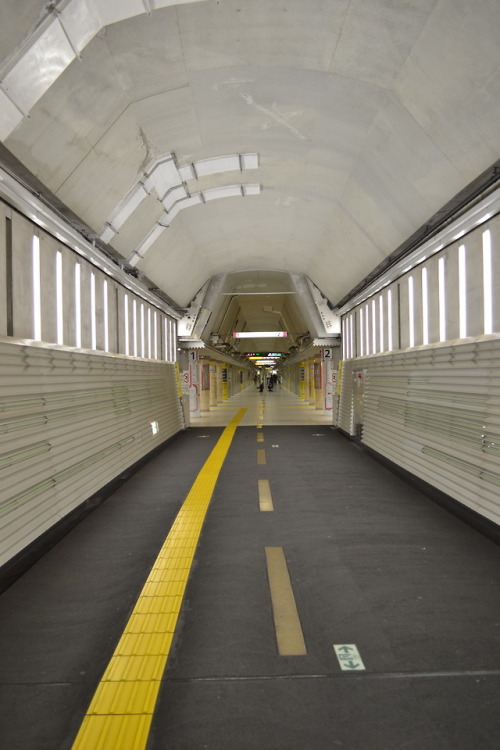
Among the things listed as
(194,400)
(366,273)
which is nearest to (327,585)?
(366,273)

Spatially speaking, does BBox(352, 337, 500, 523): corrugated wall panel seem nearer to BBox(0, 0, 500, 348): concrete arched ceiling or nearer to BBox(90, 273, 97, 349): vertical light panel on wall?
BBox(0, 0, 500, 348): concrete arched ceiling

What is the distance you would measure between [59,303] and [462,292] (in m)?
6.29

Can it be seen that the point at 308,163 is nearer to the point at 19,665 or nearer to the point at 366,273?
the point at 366,273

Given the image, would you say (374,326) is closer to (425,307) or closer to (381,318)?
(381,318)

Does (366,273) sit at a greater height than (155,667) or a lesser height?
greater

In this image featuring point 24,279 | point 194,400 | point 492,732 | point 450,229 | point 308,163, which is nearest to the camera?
point 492,732

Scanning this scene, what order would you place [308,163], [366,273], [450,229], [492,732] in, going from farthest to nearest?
1. [366,273]
2. [308,163]
3. [450,229]
4. [492,732]

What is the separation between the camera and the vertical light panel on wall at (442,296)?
786 centimetres

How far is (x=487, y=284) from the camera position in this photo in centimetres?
638

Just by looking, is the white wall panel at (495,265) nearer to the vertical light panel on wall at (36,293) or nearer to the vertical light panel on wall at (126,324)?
the vertical light panel on wall at (36,293)

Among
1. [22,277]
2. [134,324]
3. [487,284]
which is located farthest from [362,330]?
[22,277]

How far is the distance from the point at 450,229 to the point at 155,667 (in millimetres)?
6755

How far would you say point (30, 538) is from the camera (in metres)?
4.62

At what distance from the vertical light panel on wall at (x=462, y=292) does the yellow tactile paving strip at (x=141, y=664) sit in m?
5.03
